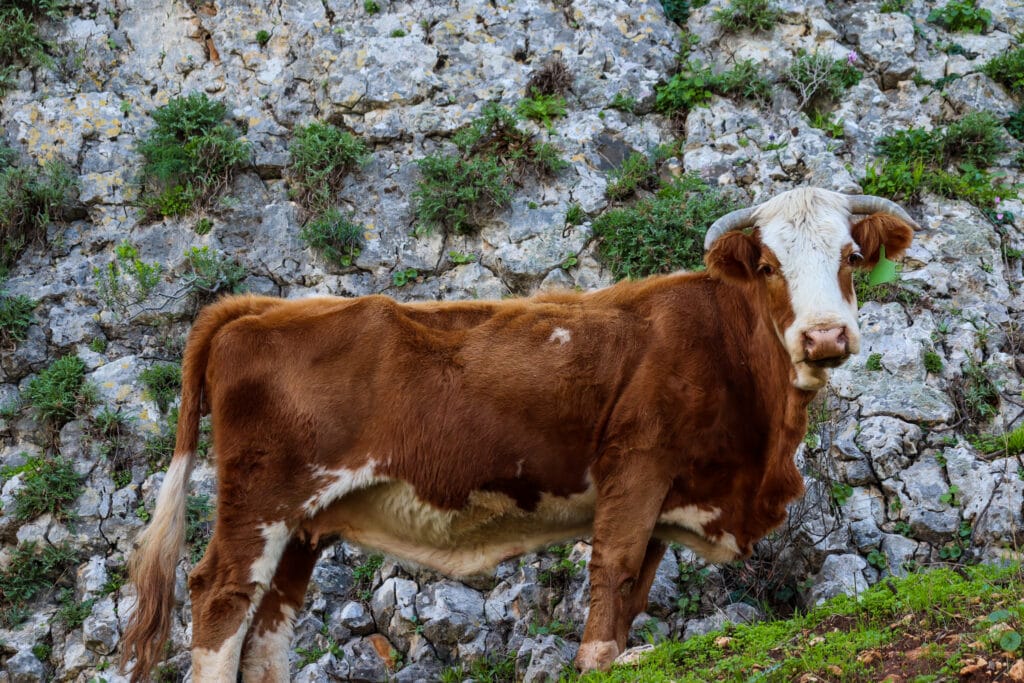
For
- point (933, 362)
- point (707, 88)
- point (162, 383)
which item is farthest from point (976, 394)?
point (162, 383)

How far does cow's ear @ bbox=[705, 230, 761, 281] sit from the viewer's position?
7102 mm

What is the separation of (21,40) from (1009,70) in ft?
44.0

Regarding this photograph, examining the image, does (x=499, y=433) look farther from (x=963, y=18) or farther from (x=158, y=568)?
(x=963, y=18)

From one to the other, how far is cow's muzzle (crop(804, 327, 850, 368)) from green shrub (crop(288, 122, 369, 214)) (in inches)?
273

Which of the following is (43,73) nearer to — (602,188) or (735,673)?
(602,188)

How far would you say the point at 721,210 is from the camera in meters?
10.7

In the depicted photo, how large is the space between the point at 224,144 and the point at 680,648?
28.2ft

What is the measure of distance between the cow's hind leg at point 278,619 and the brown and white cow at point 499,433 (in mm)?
15

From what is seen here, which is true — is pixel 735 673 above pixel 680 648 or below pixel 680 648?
above

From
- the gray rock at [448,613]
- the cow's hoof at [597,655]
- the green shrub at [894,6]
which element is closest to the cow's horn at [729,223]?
the cow's hoof at [597,655]

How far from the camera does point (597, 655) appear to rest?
6.44m

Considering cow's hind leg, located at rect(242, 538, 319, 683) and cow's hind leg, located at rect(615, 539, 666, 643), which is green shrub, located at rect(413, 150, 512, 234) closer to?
cow's hind leg, located at rect(242, 538, 319, 683)

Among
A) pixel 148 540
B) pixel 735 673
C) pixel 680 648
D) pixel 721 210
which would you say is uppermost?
pixel 721 210

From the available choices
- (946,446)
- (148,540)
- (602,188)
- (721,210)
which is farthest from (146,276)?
(946,446)
